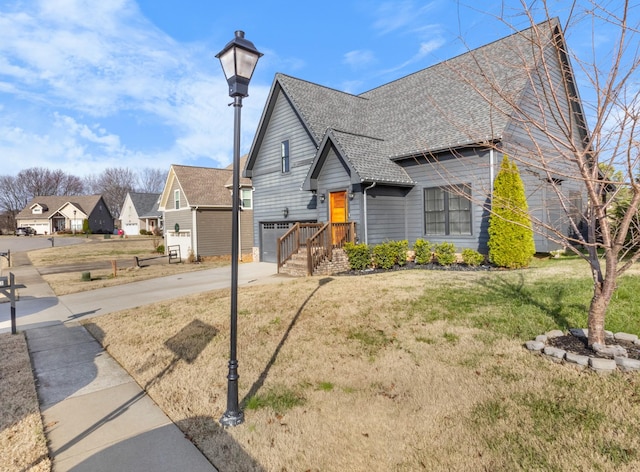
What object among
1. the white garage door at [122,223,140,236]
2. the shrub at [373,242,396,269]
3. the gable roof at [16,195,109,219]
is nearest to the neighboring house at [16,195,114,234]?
the gable roof at [16,195,109,219]

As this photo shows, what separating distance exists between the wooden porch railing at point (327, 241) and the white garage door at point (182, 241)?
13518 millimetres

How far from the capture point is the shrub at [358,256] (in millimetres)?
12688

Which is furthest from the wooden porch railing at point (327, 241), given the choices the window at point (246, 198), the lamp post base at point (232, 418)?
the window at point (246, 198)

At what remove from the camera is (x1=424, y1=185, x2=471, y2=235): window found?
1326cm

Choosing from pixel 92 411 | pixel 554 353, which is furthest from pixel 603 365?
pixel 92 411

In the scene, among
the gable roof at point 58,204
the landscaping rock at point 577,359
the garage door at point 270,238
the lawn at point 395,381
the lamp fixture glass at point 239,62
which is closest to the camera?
the lawn at point 395,381

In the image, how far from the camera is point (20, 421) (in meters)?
3.84

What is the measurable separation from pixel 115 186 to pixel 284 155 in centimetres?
8339

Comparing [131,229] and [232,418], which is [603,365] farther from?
[131,229]

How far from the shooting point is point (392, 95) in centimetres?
1872

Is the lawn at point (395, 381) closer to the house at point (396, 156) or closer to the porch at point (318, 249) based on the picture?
the porch at point (318, 249)

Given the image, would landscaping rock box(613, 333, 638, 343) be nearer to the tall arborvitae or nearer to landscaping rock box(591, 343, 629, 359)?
landscaping rock box(591, 343, 629, 359)

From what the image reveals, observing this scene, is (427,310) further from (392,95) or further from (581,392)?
(392,95)

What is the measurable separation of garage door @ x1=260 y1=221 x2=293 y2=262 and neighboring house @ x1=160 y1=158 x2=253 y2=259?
3.06m
